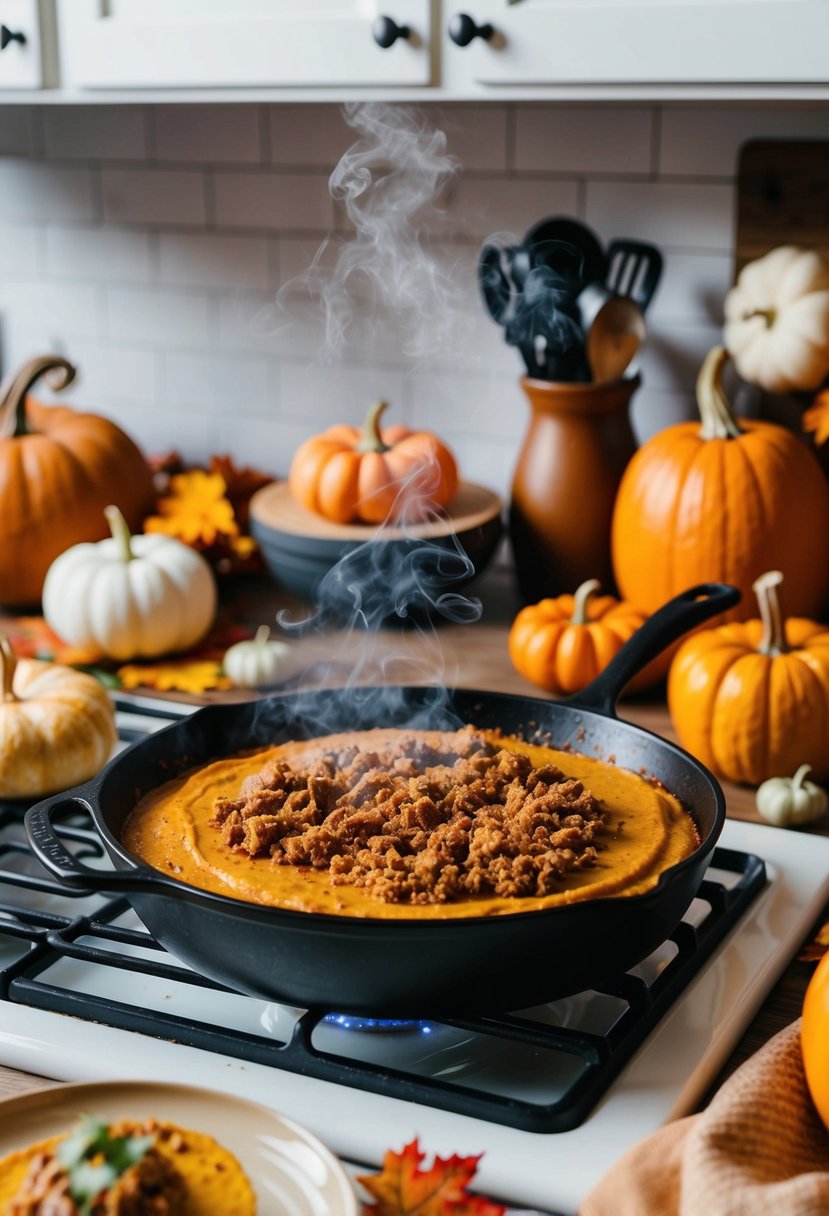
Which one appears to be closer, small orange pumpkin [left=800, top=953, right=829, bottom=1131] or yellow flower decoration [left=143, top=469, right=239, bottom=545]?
small orange pumpkin [left=800, top=953, right=829, bottom=1131]

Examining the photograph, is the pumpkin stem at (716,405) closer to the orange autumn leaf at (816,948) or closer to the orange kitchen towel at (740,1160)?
the orange autumn leaf at (816,948)

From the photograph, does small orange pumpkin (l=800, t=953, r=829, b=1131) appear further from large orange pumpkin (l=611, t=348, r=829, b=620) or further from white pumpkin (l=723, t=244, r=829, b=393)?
white pumpkin (l=723, t=244, r=829, b=393)

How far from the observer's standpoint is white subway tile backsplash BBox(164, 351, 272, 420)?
2289 mm

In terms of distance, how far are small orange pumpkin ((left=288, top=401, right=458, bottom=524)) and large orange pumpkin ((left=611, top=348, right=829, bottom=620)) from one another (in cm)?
28

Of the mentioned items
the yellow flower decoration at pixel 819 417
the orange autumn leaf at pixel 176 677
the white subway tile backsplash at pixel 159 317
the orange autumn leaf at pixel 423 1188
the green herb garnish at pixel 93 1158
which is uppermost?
the white subway tile backsplash at pixel 159 317

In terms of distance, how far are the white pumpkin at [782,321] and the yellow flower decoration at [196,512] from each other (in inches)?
31.8

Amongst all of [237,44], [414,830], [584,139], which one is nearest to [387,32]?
[237,44]

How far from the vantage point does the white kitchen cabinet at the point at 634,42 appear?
4.20 ft

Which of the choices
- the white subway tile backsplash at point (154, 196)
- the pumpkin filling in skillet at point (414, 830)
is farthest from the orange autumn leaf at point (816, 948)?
the white subway tile backsplash at point (154, 196)

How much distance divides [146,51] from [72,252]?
2.66 ft

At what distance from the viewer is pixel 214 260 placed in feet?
7.39

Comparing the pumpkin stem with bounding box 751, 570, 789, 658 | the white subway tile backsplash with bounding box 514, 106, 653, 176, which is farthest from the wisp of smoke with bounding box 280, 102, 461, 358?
the pumpkin stem with bounding box 751, 570, 789, 658

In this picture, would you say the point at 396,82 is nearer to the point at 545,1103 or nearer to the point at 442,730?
the point at 442,730

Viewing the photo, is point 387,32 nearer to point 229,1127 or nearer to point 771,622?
Answer: point 771,622
